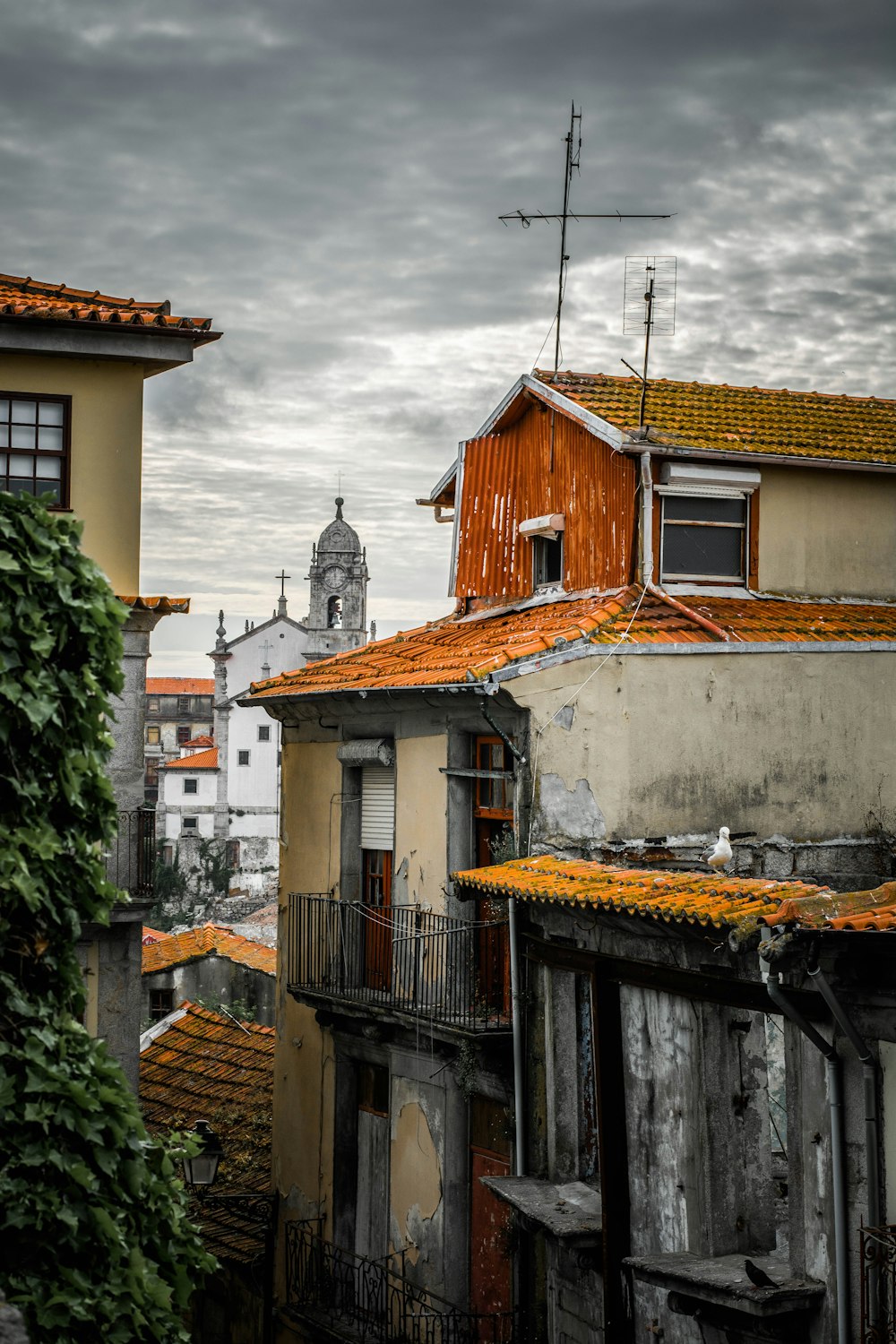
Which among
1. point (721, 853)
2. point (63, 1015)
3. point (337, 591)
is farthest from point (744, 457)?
point (337, 591)

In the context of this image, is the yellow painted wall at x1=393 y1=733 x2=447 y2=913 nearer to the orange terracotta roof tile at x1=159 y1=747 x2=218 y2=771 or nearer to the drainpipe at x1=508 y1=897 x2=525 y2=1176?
the drainpipe at x1=508 y1=897 x2=525 y2=1176

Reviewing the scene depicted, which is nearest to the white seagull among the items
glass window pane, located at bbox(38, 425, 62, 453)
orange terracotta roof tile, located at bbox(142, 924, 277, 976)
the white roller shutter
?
the white roller shutter

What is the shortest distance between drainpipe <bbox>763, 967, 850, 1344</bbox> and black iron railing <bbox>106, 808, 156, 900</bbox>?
813 cm

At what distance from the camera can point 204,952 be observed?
28.9 meters

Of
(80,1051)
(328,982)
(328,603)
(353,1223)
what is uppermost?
(328,603)

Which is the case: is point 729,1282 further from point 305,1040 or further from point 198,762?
point 198,762

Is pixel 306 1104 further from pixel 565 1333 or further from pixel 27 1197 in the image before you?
pixel 27 1197

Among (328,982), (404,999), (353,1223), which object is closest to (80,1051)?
(404,999)

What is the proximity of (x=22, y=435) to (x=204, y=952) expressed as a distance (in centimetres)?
1546

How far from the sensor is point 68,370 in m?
15.7

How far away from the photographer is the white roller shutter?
1812 centimetres

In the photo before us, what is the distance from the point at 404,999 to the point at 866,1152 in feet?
26.1

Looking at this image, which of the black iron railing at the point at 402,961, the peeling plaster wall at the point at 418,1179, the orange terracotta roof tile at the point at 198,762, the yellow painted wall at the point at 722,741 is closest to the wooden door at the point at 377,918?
the black iron railing at the point at 402,961

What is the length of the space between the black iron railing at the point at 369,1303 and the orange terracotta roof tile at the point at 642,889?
4395 millimetres
